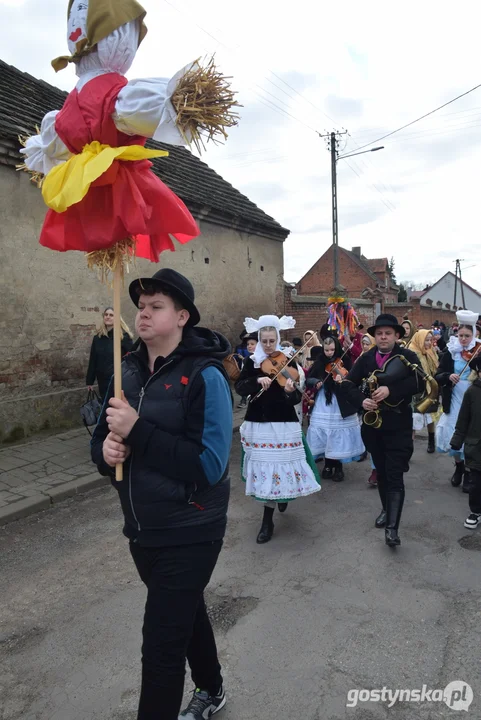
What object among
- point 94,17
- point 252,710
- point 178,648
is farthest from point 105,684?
point 94,17

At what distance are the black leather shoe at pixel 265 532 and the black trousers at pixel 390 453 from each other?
1044 millimetres

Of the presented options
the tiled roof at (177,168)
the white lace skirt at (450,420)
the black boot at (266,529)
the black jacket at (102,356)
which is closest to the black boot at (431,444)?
the white lace skirt at (450,420)

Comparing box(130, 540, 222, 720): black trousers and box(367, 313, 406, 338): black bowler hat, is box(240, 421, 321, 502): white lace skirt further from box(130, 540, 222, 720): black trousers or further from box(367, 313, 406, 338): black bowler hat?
box(130, 540, 222, 720): black trousers

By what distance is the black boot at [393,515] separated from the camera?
13.8 feet

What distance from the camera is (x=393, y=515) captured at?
4.26 m

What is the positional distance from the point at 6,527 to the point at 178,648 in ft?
12.1

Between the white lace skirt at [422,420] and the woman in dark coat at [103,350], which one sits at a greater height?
the woman in dark coat at [103,350]

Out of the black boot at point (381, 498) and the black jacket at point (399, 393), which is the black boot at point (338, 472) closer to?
the black boot at point (381, 498)

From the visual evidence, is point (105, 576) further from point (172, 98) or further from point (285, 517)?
point (172, 98)

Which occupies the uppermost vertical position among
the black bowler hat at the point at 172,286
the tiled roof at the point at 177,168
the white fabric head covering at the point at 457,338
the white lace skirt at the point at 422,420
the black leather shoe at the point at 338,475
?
the tiled roof at the point at 177,168

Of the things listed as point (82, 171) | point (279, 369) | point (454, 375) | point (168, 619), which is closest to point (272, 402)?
point (279, 369)

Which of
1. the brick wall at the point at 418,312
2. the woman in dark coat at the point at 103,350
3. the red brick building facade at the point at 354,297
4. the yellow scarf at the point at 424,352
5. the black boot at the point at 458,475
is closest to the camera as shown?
the black boot at the point at 458,475

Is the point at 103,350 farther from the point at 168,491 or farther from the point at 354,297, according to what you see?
the point at 354,297

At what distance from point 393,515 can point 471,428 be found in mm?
1208
